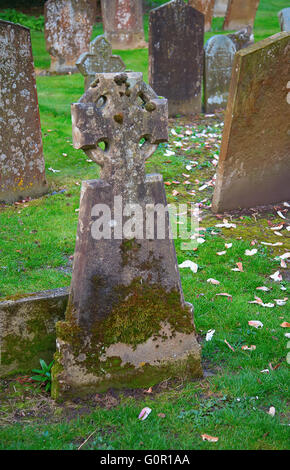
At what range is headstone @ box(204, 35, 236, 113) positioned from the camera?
11039 millimetres

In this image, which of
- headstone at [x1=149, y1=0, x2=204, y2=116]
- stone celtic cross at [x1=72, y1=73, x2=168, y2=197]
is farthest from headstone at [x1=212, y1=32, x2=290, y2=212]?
headstone at [x1=149, y1=0, x2=204, y2=116]

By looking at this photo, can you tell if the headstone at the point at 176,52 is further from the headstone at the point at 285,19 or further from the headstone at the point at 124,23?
the headstone at the point at 124,23

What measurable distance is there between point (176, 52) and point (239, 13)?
33.5ft

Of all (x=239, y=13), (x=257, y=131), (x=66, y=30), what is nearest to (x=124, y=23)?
(x=66, y=30)

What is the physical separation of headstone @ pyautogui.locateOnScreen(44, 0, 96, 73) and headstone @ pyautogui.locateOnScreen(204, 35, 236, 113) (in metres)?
4.65

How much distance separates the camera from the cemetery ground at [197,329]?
9.89 ft

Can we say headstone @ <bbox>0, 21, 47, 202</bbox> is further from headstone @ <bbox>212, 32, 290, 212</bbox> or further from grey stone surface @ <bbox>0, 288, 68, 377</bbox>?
grey stone surface @ <bbox>0, 288, 68, 377</bbox>

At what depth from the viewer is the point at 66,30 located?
13969 millimetres

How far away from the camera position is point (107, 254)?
3.26 m

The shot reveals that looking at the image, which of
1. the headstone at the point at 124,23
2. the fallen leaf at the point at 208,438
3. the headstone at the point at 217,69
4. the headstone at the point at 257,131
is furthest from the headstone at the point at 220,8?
the fallen leaf at the point at 208,438

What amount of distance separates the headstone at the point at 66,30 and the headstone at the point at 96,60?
4.23 meters

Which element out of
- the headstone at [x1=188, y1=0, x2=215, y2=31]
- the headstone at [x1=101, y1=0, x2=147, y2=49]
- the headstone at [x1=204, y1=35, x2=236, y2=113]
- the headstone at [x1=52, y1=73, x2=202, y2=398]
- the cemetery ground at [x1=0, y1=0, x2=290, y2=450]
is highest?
the headstone at [x1=188, y1=0, x2=215, y2=31]

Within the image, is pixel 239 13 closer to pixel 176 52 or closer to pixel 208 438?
pixel 176 52
